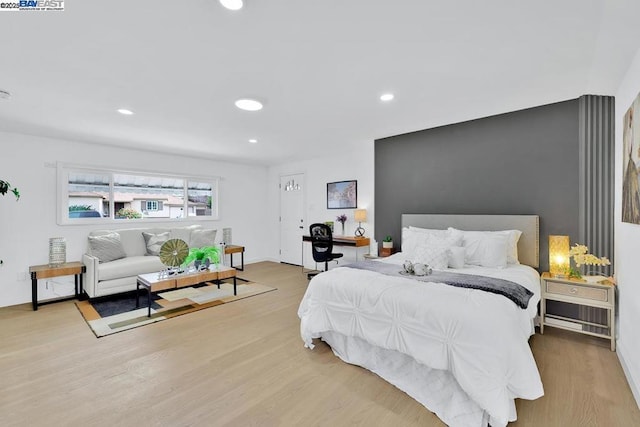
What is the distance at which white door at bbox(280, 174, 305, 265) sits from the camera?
21.8ft

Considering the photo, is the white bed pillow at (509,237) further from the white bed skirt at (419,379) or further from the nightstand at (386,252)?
the white bed skirt at (419,379)

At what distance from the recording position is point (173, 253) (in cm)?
391

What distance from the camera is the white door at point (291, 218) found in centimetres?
664

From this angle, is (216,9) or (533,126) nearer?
(216,9)

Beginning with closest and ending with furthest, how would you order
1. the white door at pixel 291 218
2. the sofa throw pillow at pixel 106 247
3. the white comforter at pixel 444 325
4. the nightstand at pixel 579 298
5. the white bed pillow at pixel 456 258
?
the white comforter at pixel 444 325 < the nightstand at pixel 579 298 < the white bed pillow at pixel 456 258 < the sofa throw pillow at pixel 106 247 < the white door at pixel 291 218

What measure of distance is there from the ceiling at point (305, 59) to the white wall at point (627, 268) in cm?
19

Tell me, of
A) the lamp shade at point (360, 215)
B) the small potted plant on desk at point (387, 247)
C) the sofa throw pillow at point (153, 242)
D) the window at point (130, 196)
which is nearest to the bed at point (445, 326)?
the small potted plant on desk at point (387, 247)

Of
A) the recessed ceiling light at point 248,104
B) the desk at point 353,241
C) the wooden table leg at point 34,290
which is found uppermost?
the recessed ceiling light at point 248,104

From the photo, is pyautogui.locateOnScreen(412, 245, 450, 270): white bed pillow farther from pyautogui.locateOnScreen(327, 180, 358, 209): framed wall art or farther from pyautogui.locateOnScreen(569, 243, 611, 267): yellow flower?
pyautogui.locateOnScreen(327, 180, 358, 209): framed wall art

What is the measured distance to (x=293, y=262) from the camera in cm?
683

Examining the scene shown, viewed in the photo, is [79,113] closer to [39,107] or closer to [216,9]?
[39,107]

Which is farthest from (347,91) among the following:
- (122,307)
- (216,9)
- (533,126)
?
(122,307)

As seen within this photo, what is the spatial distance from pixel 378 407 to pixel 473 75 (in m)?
2.71

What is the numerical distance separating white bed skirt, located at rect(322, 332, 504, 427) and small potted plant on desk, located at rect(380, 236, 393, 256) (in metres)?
2.14
